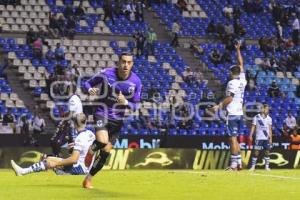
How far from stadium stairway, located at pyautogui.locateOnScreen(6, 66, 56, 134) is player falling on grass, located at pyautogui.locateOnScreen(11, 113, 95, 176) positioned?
12518 millimetres

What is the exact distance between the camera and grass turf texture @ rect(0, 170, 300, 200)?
464 inches

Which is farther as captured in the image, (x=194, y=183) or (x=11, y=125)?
(x=11, y=125)

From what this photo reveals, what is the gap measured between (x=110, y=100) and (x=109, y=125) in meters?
0.50

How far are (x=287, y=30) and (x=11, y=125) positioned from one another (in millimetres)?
19903

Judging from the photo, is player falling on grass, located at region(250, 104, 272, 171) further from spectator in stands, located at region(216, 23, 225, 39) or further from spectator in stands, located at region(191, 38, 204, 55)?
spectator in stands, located at region(216, 23, 225, 39)

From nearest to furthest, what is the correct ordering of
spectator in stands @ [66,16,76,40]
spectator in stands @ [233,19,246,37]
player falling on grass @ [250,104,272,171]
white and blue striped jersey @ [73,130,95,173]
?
white and blue striped jersey @ [73,130,95,173] → player falling on grass @ [250,104,272,171] → spectator in stands @ [66,16,76,40] → spectator in stands @ [233,19,246,37]

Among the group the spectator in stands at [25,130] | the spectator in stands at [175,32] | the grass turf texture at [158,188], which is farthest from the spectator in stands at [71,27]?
the grass turf texture at [158,188]

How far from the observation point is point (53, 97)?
3170 centimetres

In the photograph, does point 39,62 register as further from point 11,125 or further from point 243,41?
point 243,41

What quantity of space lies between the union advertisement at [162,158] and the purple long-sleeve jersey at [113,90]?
10.9 m

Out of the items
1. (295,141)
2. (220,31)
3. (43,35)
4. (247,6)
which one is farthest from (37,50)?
(247,6)

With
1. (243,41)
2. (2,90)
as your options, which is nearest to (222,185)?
(2,90)

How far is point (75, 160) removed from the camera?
46.6 ft

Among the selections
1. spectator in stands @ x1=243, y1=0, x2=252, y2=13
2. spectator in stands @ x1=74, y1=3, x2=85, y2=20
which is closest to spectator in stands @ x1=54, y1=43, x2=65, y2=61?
spectator in stands @ x1=74, y1=3, x2=85, y2=20
